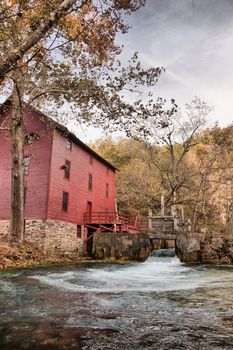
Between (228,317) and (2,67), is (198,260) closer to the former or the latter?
(228,317)

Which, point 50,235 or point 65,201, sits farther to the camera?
point 65,201

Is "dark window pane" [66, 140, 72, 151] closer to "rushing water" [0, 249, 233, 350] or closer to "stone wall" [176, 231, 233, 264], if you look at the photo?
"stone wall" [176, 231, 233, 264]

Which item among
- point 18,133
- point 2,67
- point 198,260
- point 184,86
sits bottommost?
point 198,260

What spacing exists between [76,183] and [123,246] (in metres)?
6.75

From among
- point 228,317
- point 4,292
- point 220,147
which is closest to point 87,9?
point 4,292

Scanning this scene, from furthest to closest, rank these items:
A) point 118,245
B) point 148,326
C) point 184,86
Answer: point 118,245, point 184,86, point 148,326

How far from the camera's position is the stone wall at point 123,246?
20.3 m

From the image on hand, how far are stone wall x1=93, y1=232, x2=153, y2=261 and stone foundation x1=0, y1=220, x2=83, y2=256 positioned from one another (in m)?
2.44

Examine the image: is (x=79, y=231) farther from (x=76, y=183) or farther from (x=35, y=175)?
(x=35, y=175)

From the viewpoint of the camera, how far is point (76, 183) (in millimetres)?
24625

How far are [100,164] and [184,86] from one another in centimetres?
1463

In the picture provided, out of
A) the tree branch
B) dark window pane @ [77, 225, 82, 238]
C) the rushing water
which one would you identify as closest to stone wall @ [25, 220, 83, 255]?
dark window pane @ [77, 225, 82, 238]

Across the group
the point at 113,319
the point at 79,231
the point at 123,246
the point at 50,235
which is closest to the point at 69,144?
the point at 79,231

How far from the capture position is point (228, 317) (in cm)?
485
